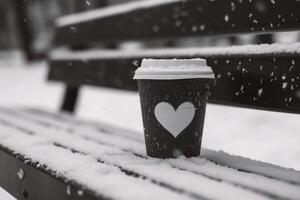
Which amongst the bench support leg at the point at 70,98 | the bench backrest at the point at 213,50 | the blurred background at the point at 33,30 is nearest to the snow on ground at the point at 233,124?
the bench support leg at the point at 70,98

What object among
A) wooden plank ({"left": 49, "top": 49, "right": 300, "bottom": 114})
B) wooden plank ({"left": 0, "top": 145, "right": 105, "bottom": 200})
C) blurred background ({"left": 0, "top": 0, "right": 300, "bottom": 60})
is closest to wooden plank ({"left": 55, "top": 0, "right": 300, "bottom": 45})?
wooden plank ({"left": 49, "top": 49, "right": 300, "bottom": 114})

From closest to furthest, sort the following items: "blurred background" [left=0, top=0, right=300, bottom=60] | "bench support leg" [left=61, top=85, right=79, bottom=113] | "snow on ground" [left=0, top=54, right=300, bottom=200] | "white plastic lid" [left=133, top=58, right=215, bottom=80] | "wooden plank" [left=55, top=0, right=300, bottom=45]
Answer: "white plastic lid" [left=133, top=58, right=215, bottom=80], "wooden plank" [left=55, top=0, right=300, bottom=45], "snow on ground" [left=0, top=54, right=300, bottom=200], "bench support leg" [left=61, top=85, right=79, bottom=113], "blurred background" [left=0, top=0, right=300, bottom=60]

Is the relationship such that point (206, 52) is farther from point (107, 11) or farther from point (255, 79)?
point (107, 11)

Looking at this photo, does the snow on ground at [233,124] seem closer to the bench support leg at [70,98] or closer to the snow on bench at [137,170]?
the bench support leg at [70,98]

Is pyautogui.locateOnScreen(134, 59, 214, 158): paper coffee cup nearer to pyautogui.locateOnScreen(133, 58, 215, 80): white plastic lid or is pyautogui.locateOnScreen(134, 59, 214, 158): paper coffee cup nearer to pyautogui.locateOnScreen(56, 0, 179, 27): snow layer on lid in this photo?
pyautogui.locateOnScreen(133, 58, 215, 80): white plastic lid

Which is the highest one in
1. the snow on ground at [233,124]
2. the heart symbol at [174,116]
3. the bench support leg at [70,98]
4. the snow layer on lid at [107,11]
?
the snow layer on lid at [107,11]

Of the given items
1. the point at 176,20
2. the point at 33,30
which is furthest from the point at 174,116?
the point at 33,30
